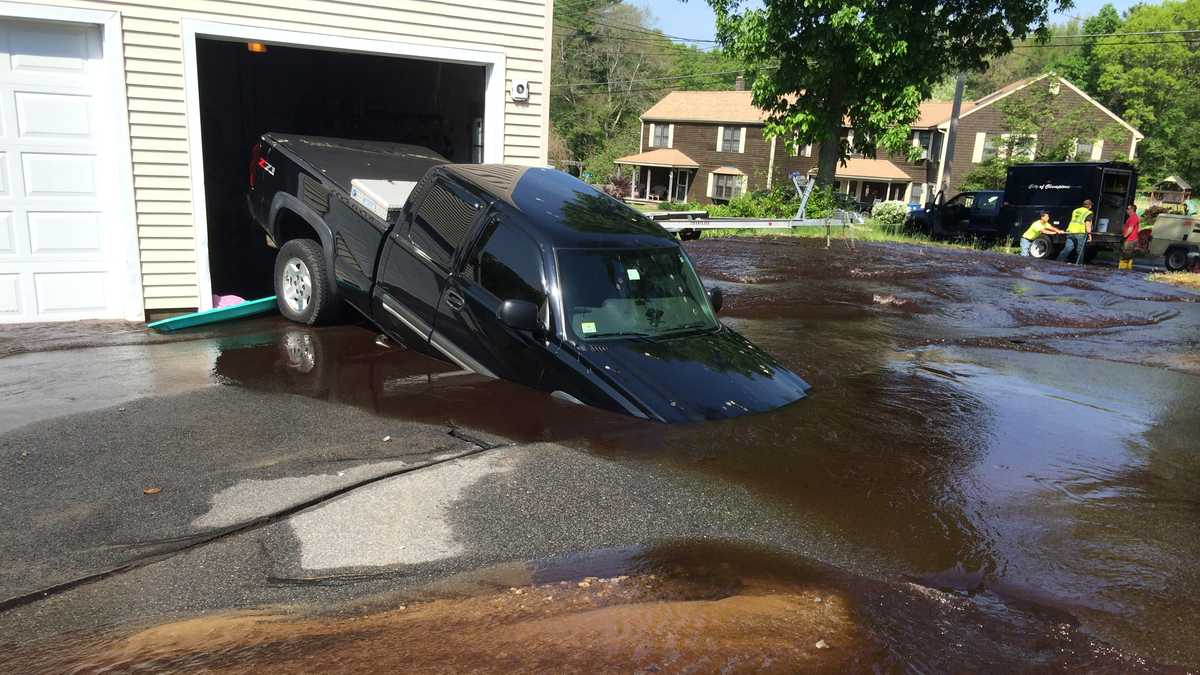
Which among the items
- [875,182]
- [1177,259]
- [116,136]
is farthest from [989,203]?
[875,182]

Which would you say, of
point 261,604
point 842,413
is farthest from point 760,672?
point 842,413

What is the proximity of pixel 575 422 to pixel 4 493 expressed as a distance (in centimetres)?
310

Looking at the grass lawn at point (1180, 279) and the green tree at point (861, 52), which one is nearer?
the grass lawn at point (1180, 279)

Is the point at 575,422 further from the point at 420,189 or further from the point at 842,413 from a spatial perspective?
the point at 420,189

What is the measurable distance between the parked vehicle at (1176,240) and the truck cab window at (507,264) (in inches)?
833

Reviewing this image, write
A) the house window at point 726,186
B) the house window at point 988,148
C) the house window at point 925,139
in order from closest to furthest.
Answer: the house window at point 988,148 < the house window at point 925,139 < the house window at point 726,186

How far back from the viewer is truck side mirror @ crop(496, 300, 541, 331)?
5645 millimetres

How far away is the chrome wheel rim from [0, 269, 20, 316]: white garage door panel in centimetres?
277

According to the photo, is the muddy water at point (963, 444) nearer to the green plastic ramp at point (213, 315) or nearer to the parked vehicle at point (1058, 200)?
the green plastic ramp at point (213, 315)

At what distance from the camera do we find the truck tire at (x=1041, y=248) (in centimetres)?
2202

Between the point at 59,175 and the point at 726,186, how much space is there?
44.0 m

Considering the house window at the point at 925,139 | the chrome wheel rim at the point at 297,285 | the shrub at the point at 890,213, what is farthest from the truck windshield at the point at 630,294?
the house window at the point at 925,139

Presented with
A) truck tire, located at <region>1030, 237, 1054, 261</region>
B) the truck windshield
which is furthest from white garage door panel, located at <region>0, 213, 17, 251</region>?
truck tire, located at <region>1030, 237, 1054, 261</region>

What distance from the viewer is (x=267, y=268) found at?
1228 cm
